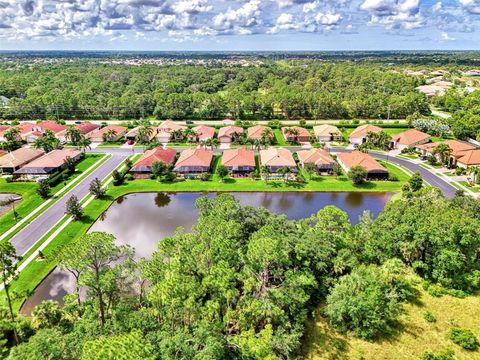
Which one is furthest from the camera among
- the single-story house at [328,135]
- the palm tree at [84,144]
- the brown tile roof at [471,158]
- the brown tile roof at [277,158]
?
the single-story house at [328,135]

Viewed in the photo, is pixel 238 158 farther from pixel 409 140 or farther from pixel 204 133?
pixel 409 140

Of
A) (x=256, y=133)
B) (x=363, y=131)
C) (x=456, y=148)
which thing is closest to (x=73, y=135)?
Result: (x=256, y=133)

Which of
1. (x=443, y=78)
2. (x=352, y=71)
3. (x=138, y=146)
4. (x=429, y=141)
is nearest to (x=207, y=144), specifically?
(x=138, y=146)

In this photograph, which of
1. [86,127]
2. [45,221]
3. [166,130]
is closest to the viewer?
[45,221]

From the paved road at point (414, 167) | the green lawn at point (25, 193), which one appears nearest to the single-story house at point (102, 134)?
the paved road at point (414, 167)

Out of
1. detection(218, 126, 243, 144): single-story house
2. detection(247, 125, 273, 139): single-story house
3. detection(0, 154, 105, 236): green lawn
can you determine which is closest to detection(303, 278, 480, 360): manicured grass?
detection(0, 154, 105, 236): green lawn

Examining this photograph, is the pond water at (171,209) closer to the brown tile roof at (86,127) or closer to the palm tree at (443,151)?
the palm tree at (443,151)
